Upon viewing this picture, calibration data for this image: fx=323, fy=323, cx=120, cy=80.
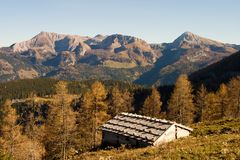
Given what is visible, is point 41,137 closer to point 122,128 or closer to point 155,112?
point 155,112

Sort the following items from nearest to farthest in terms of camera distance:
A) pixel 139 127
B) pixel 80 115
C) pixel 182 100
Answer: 1. pixel 139 127
2. pixel 80 115
3. pixel 182 100

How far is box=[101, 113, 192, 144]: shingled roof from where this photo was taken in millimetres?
35438

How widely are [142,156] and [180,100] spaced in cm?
5966

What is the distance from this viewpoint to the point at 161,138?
34.8 meters

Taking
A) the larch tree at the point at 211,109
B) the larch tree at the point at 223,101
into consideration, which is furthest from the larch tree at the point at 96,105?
the larch tree at the point at 223,101

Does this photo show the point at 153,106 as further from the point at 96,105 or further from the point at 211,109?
the point at 96,105

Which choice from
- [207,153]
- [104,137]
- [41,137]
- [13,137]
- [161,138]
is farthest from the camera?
[41,137]

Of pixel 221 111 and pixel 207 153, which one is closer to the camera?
pixel 207 153

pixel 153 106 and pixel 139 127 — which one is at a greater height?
pixel 139 127

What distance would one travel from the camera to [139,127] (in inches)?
1503

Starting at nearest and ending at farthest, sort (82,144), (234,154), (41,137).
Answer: (234,154), (82,144), (41,137)

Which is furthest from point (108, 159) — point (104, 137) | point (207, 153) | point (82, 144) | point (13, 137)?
point (82, 144)

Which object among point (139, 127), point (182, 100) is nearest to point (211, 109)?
point (182, 100)

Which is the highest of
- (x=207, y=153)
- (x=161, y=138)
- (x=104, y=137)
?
(x=207, y=153)
